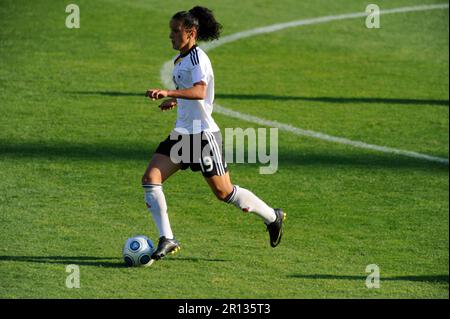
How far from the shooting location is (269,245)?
11.6 metres

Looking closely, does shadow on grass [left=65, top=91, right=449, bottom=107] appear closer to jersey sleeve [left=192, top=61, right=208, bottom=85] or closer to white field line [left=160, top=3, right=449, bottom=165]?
white field line [left=160, top=3, right=449, bottom=165]

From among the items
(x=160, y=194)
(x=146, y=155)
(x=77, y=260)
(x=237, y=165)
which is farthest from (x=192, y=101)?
(x=146, y=155)

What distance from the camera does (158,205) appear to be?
10.7m

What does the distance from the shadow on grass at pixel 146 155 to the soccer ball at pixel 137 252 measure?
4377 millimetres

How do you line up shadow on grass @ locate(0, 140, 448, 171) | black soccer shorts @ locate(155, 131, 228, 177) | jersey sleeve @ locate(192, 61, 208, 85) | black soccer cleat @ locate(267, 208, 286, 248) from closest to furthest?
jersey sleeve @ locate(192, 61, 208, 85) → black soccer shorts @ locate(155, 131, 228, 177) → black soccer cleat @ locate(267, 208, 286, 248) → shadow on grass @ locate(0, 140, 448, 171)

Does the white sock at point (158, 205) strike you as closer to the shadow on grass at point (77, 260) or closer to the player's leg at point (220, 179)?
the shadow on grass at point (77, 260)

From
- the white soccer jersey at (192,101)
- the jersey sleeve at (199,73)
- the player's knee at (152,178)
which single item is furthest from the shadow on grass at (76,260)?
the jersey sleeve at (199,73)

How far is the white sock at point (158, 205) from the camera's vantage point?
10.7 m

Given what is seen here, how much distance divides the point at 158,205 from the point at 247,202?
92 centimetres

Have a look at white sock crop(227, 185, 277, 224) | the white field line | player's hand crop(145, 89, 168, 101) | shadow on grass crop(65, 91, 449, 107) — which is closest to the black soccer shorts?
white sock crop(227, 185, 277, 224)

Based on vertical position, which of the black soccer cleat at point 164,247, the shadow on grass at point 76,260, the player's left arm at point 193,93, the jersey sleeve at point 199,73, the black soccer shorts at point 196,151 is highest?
the jersey sleeve at point 199,73

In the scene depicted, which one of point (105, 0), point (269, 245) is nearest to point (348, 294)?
point (269, 245)

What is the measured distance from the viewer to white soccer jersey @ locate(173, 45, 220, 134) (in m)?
10.6

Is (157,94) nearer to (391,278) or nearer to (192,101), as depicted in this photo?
(192,101)
